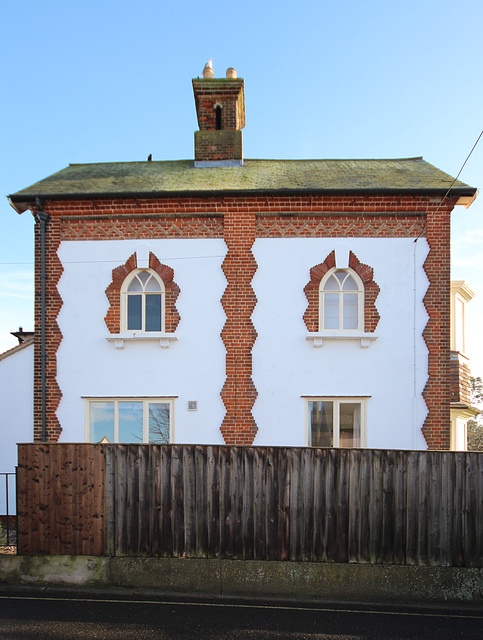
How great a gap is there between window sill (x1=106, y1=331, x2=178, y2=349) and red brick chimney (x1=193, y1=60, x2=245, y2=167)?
4887 millimetres

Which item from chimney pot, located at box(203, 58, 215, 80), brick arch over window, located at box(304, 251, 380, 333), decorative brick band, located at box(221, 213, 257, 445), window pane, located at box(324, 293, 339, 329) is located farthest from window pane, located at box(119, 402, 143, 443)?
chimney pot, located at box(203, 58, 215, 80)

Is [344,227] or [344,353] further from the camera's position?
[344,227]

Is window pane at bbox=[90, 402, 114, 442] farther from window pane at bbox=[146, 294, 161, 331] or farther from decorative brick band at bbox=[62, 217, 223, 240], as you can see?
decorative brick band at bbox=[62, 217, 223, 240]

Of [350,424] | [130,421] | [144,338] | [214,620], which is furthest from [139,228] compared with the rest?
[214,620]

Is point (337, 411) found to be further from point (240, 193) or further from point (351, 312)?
point (240, 193)

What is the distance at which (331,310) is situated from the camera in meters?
11.3

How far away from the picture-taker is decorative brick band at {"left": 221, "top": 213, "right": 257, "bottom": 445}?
11008 mm

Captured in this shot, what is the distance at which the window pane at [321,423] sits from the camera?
11.1 m

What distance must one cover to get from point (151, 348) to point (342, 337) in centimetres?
396

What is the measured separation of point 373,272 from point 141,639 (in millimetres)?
8100

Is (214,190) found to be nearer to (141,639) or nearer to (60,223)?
(60,223)

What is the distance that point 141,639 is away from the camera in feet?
18.0

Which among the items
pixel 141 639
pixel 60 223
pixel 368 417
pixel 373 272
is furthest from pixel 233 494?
pixel 60 223

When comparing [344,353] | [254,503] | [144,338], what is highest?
[144,338]
